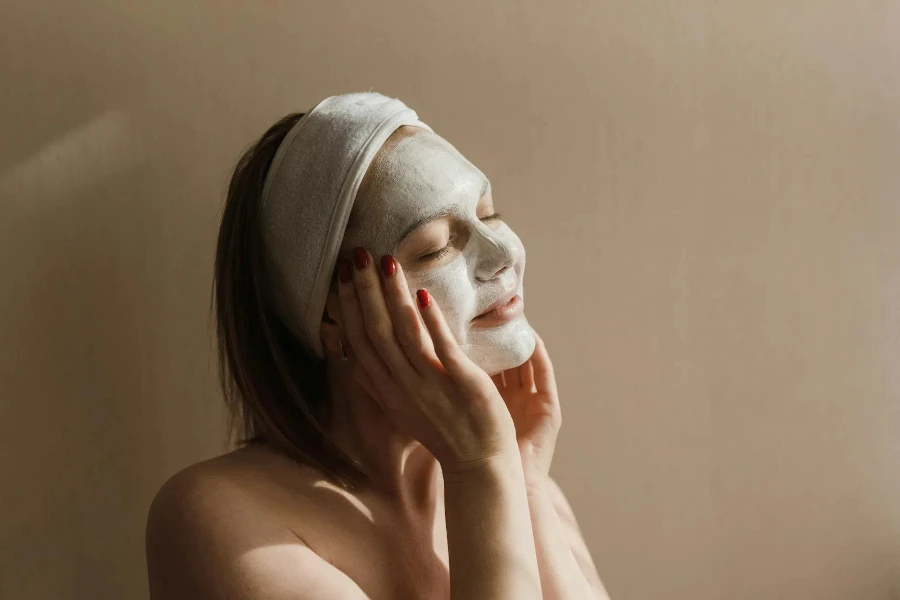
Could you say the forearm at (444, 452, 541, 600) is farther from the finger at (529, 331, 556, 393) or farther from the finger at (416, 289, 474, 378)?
the finger at (529, 331, 556, 393)

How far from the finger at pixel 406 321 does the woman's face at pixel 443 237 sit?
27 mm

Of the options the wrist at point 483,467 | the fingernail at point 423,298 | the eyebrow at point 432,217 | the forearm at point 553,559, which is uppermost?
the eyebrow at point 432,217

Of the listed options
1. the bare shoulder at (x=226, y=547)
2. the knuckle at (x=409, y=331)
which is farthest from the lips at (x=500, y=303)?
the bare shoulder at (x=226, y=547)

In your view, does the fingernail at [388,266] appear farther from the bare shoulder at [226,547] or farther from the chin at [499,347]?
the bare shoulder at [226,547]

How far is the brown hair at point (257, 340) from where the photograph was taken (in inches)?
40.8

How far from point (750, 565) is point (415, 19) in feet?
3.34

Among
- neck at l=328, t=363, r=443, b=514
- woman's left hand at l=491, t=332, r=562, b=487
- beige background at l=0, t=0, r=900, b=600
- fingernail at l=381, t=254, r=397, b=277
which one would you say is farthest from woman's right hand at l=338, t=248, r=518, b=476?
beige background at l=0, t=0, r=900, b=600

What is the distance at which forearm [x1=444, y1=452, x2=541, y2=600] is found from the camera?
2.85ft

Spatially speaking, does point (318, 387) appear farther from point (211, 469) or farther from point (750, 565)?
point (750, 565)

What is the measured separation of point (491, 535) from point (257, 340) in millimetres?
393

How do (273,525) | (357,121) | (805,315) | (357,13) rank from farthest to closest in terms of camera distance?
(805,315), (357,13), (357,121), (273,525)

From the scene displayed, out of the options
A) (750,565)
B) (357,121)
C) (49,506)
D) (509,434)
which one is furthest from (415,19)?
(750,565)

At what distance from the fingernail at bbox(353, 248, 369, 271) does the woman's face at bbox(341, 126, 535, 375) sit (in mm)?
18

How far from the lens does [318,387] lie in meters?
1.13
